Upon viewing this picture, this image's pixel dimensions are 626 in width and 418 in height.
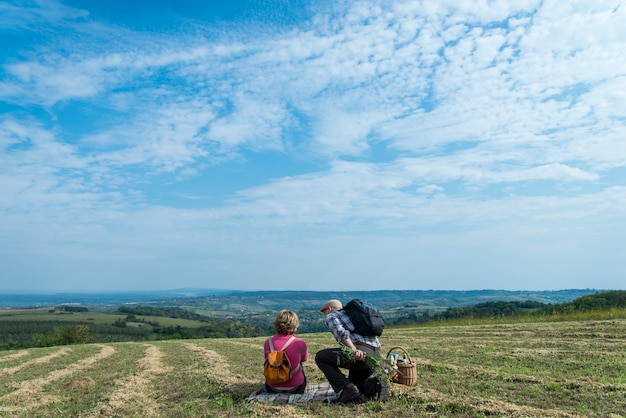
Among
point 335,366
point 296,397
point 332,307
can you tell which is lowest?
point 296,397

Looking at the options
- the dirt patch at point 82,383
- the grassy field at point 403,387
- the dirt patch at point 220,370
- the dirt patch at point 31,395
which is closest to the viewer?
the grassy field at point 403,387

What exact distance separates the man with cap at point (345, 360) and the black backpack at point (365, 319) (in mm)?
101

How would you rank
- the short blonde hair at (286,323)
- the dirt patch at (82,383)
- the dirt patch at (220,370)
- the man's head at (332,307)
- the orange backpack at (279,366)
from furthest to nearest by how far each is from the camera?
the dirt patch at (82,383), the dirt patch at (220,370), the man's head at (332,307), the short blonde hair at (286,323), the orange backpack at (279,366)

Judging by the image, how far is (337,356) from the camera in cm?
794

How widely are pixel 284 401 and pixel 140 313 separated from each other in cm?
A: 11053

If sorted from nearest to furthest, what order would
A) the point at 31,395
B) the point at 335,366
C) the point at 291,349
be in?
the point at 335,366, the point at 291,349, the point at 31,395

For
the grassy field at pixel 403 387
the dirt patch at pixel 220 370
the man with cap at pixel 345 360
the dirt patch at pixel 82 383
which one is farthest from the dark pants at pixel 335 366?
the dirt patch at pixel 82 383

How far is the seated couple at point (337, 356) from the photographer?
794 cm

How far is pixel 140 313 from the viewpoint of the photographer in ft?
355

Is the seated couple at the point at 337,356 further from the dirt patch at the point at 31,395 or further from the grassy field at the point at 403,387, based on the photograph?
the dirt patch at the point at 31,395

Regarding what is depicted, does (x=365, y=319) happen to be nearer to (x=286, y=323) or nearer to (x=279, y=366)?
(x=286, y=323)

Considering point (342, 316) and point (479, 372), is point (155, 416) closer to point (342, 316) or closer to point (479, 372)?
point (342, 316)

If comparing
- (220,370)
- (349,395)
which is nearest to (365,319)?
(349,395)

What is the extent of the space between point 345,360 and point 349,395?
67 cm
